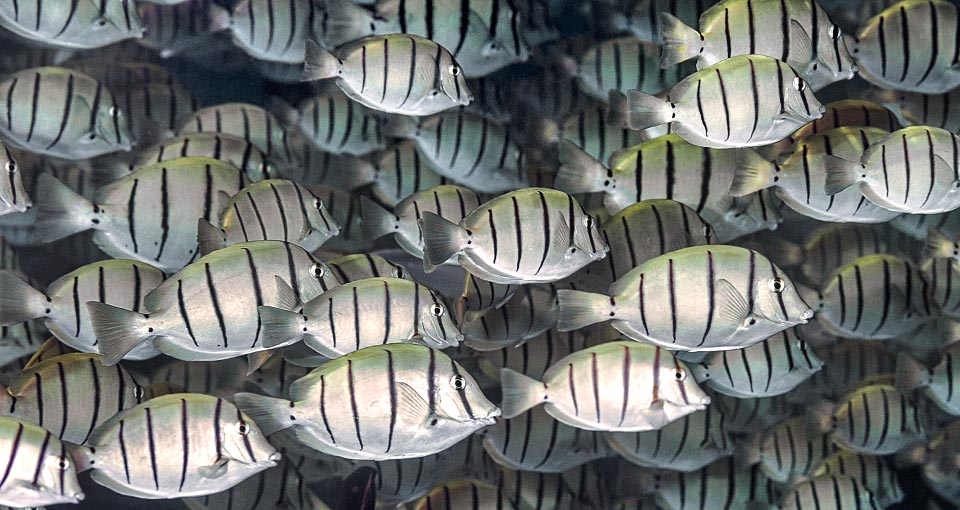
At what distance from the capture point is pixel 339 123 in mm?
5188

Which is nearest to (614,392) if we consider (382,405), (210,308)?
(382,405)

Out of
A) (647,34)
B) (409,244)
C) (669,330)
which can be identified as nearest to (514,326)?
(409,244)

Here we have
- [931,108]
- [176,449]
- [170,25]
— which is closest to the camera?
[176,449]

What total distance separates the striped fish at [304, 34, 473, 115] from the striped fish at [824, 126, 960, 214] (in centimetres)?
159

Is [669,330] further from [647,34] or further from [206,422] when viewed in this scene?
[647,34]

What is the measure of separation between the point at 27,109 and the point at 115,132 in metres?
0.39

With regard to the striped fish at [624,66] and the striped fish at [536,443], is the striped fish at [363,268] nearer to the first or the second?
the striped fish at [536,443]

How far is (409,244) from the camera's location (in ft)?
13.1

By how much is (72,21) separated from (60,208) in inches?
41.7

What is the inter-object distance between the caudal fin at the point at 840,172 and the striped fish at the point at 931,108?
1855mm

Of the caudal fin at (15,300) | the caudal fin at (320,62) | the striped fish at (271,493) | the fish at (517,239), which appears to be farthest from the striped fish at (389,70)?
the striped fish at (271,493)

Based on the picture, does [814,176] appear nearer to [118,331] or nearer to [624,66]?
[624,66]

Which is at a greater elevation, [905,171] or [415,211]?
[905,171]

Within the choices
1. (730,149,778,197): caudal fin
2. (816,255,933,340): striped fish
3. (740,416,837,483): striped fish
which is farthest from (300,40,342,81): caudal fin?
(740,416,837,483): striped fish
